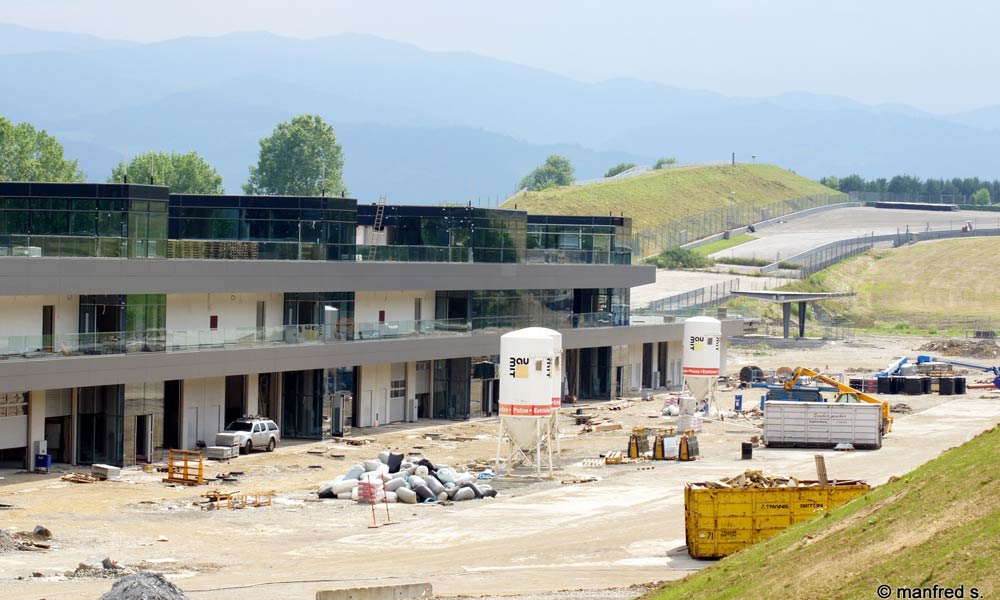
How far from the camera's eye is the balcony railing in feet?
181

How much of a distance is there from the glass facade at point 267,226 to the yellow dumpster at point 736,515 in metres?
32.0

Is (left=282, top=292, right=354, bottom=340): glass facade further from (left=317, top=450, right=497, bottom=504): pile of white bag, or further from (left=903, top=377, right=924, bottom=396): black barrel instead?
(left=903, top=377, right=924, bottom=396): black barrel

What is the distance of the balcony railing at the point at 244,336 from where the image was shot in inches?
2178

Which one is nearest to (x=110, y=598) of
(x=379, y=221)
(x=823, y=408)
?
(x=823, y=408)

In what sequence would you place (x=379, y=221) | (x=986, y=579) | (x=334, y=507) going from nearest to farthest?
(x=986, y=579), (x=334, y=507), (x=379, y=221)

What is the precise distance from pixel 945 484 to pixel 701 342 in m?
53.8

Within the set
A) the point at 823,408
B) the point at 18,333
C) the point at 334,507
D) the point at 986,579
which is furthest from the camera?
the point at 823,408

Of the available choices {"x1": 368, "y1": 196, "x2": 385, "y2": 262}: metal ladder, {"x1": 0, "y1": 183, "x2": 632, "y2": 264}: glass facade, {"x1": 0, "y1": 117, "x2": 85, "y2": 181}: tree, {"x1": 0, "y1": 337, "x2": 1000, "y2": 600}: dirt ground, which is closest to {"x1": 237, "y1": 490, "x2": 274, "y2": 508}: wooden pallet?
{"x1": 0, "y1": 337, "x2": 1000, "y2": 600}: dirt ground

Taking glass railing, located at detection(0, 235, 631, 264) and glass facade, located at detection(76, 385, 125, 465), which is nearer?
glass railing, located at detection(0, 235, 631, 264)

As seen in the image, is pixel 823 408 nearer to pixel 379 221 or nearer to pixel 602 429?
pixel 602 429

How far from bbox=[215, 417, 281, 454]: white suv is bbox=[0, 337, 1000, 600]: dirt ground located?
35.3 inches

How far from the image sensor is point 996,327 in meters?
163

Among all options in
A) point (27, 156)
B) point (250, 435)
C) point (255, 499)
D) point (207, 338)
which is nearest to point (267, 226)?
point (207, 338)

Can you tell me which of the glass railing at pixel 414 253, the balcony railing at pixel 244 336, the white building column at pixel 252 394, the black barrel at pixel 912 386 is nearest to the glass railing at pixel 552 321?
the balcony railing at pixel 244 336
